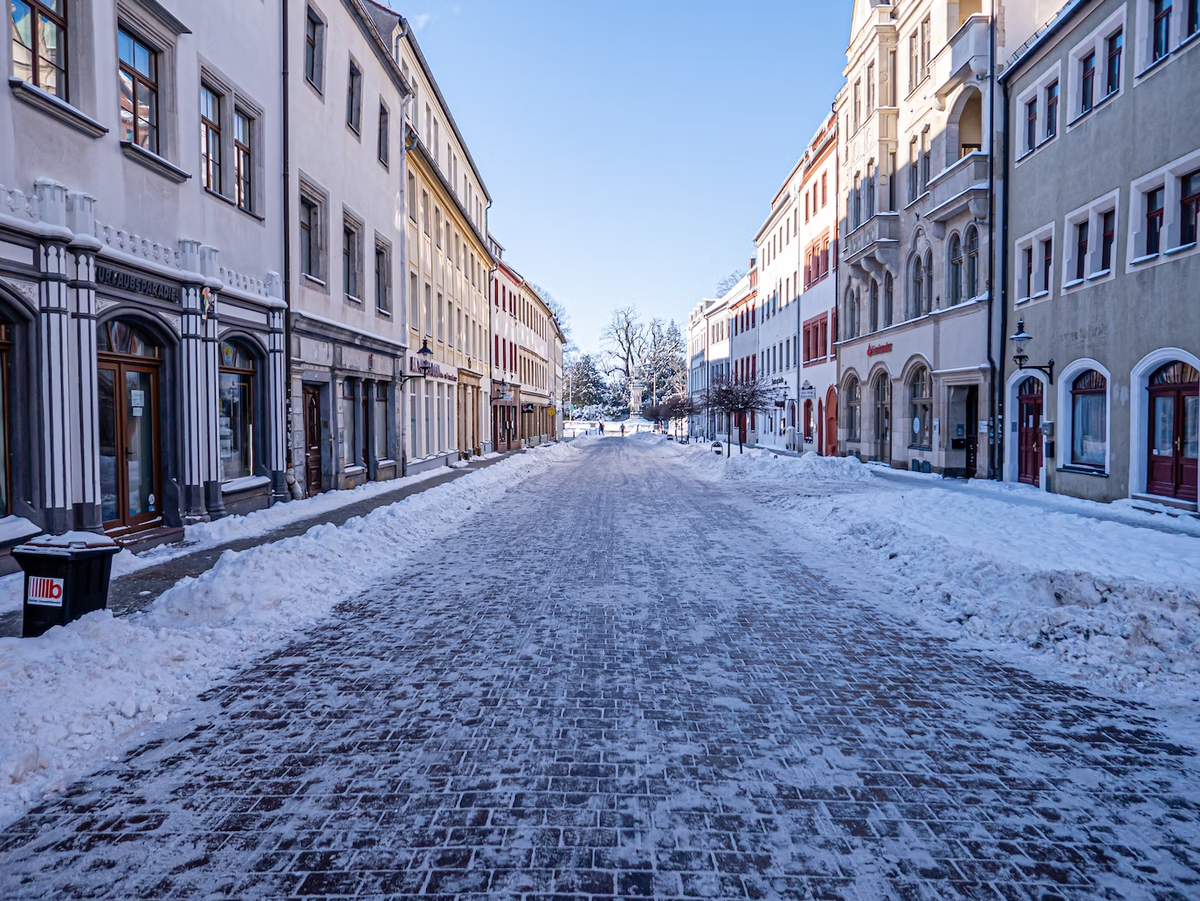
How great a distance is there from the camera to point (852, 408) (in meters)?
33.8

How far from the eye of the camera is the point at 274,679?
549 centimetres

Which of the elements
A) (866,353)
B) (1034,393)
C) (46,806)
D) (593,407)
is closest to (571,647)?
(46,806)

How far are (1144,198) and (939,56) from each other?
1168 cm

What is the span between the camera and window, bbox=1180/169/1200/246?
13.6 m

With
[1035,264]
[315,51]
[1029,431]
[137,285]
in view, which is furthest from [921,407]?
[137,285]

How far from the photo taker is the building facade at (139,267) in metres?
8.83

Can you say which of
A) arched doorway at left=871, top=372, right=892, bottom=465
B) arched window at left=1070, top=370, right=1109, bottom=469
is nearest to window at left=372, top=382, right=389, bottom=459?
arched window at left=1070, top=370, right=1109, bottom=469

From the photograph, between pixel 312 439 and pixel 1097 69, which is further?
pixel 312 439

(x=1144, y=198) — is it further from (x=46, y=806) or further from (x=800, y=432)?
(x=800, y=432)

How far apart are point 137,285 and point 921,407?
2396cm

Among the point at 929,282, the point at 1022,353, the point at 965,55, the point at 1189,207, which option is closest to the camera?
the point at 1189,207

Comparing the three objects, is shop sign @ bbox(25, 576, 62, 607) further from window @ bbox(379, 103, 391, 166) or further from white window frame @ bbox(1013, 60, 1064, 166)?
white window frame @ bbox(1013, 60, 1064, 166)

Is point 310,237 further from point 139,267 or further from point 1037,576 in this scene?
point 1037,576

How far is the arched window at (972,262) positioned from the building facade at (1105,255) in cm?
172
